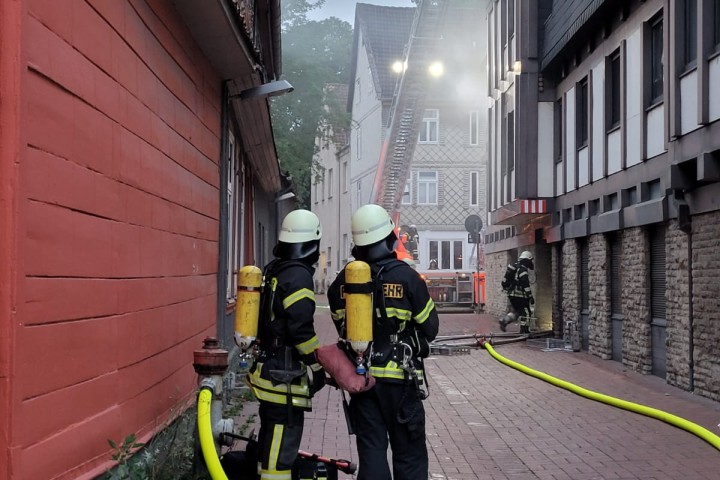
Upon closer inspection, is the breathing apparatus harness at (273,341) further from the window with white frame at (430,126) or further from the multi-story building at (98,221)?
the window with white frame at (430,126)

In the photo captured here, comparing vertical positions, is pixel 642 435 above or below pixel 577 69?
below

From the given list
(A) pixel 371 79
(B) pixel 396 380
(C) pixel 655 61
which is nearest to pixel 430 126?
(A) pixel 371 79

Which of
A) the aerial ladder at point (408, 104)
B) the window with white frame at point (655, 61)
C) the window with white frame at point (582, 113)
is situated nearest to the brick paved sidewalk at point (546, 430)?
the window with white frame at point (655, 61)

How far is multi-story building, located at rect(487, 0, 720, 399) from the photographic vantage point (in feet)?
33.1

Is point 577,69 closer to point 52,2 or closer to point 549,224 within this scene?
point 549,224

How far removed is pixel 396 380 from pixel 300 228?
3.50ft

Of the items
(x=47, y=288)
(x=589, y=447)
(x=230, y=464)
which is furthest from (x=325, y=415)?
(x=47, y=288)

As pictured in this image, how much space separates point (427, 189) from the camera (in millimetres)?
37688

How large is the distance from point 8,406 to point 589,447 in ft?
18.4

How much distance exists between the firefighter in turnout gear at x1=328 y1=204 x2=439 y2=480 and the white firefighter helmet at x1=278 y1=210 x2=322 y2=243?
1.23 ft

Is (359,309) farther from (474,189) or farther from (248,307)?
(474,189)

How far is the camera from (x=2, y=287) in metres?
2.93

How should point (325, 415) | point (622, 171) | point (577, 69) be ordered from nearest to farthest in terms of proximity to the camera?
1. point (325, 415)
2. point (622, 171)
3. point (577, 69)

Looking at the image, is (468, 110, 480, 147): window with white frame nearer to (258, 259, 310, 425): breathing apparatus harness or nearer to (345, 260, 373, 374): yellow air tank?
(258, 259, 310, 425): breathing apparatus harness
